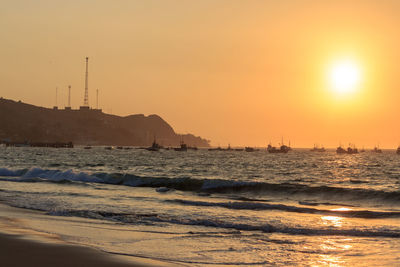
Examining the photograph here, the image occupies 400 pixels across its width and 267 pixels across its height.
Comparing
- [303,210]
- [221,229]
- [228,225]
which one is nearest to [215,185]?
[303,210]

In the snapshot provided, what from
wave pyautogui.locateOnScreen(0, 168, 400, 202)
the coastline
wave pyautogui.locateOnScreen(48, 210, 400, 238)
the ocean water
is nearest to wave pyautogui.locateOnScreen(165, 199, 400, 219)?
the ocean water

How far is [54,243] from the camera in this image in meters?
17.8

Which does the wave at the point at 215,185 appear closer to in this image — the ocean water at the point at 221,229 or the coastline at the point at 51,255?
the ocean water at the point at 221,229

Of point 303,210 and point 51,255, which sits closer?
point 51,255

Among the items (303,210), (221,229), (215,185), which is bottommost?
(221,229)

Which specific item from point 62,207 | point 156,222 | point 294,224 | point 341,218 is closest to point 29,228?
point 156,222

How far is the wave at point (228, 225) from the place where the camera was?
75.7 feet

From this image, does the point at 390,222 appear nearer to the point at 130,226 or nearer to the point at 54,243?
the point at 130,226

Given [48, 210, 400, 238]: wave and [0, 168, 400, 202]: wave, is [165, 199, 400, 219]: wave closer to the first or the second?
[48, 210, 400, 238]: wave

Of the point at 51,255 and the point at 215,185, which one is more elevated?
the point at 215,185

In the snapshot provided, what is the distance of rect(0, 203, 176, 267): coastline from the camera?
14.9 m

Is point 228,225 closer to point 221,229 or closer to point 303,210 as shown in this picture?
A: point 221,229

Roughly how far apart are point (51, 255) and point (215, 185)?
37.6 meters

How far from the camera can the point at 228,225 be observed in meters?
24.6
